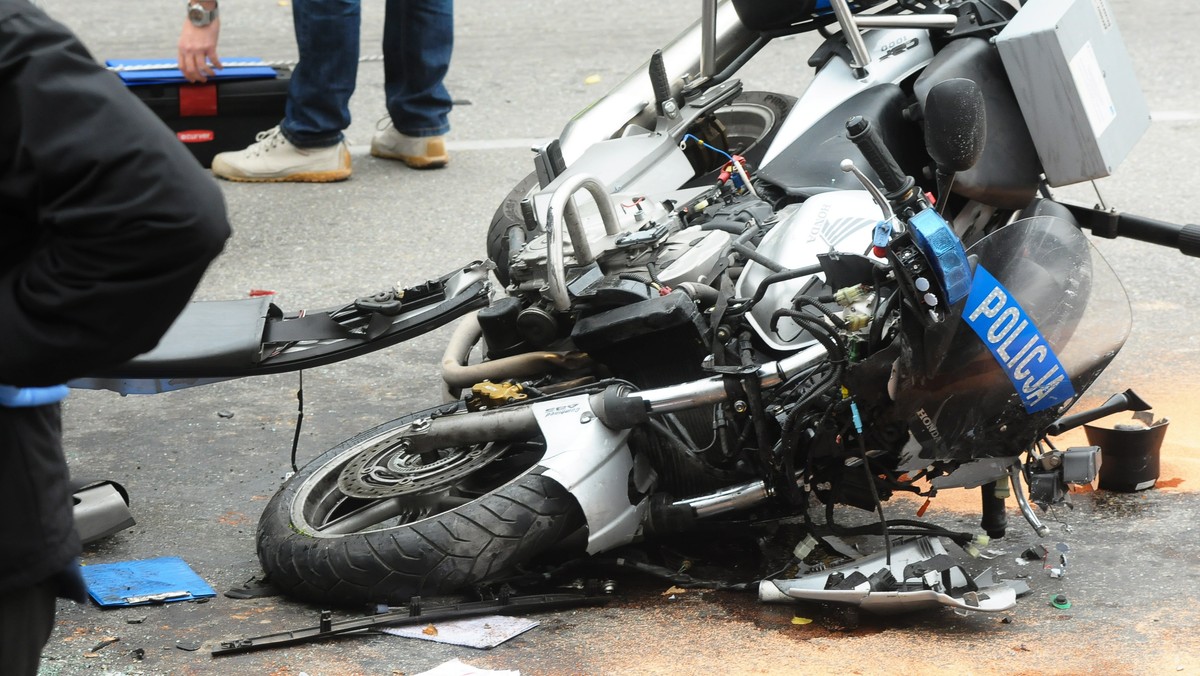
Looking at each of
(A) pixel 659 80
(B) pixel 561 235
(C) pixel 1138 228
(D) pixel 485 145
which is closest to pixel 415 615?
(B) pixel 561 235

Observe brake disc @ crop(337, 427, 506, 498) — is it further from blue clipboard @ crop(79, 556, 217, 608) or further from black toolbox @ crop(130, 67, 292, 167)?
black toolbox @ crop(130, 67, 292, 167)

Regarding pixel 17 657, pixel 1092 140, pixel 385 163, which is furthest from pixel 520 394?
pixel 385 163

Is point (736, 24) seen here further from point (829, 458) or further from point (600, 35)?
point (600, 35)

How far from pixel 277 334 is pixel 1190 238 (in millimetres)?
2772

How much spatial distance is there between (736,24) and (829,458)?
206 cm

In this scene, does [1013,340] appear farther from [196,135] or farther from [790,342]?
[196,135]

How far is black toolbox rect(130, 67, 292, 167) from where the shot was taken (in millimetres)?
7426

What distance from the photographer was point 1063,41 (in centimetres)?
399

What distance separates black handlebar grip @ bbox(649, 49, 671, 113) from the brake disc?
150cm

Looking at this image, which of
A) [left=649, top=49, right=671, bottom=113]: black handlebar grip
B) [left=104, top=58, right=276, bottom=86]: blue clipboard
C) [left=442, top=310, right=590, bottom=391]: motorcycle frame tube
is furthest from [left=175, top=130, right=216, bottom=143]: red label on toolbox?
[left=442, top=310, right=590, bottom=391]: motorcycle frame tube

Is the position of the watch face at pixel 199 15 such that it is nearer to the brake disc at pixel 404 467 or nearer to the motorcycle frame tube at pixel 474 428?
the brake disc at pixel 404 467

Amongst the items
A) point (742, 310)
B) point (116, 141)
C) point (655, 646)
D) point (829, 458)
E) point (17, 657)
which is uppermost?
point (116, 141)

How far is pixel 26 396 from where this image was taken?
1.96 meters

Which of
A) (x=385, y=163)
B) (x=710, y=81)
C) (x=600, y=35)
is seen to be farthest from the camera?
(x=600, y=35)
